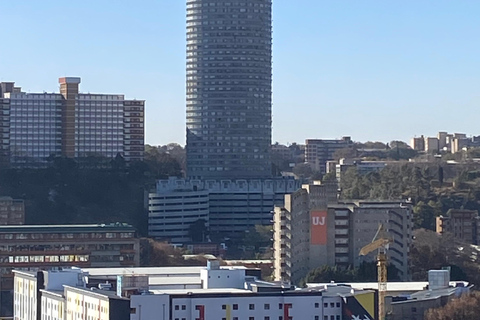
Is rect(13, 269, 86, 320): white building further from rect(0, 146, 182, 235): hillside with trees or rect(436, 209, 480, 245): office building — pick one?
rect(436, 209, 480, 245): office building

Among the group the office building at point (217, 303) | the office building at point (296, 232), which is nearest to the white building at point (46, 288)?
the office building at point (217, 303)

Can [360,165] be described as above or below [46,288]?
above

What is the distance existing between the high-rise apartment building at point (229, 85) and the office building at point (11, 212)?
29839 millimetres

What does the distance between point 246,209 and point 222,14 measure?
58.6 feet

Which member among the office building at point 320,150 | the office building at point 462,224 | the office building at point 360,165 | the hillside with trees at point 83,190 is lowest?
the office building at point 462,224

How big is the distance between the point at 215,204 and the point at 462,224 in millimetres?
23178

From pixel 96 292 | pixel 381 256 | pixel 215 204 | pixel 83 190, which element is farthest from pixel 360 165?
pixel 96 292

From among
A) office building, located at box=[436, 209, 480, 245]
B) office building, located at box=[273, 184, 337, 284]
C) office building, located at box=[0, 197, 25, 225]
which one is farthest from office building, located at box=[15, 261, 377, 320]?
office building, located at box=[436, 209, 480, 245]

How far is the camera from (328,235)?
233ft

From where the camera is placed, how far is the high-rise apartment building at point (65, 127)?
108m

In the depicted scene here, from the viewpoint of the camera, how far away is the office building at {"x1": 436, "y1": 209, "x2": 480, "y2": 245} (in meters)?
90.8

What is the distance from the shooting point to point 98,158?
106m

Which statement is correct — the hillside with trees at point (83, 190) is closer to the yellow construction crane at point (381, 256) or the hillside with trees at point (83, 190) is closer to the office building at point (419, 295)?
the yellow construction crane at point (381, 256)

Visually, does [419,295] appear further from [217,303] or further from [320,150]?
[320,150]
